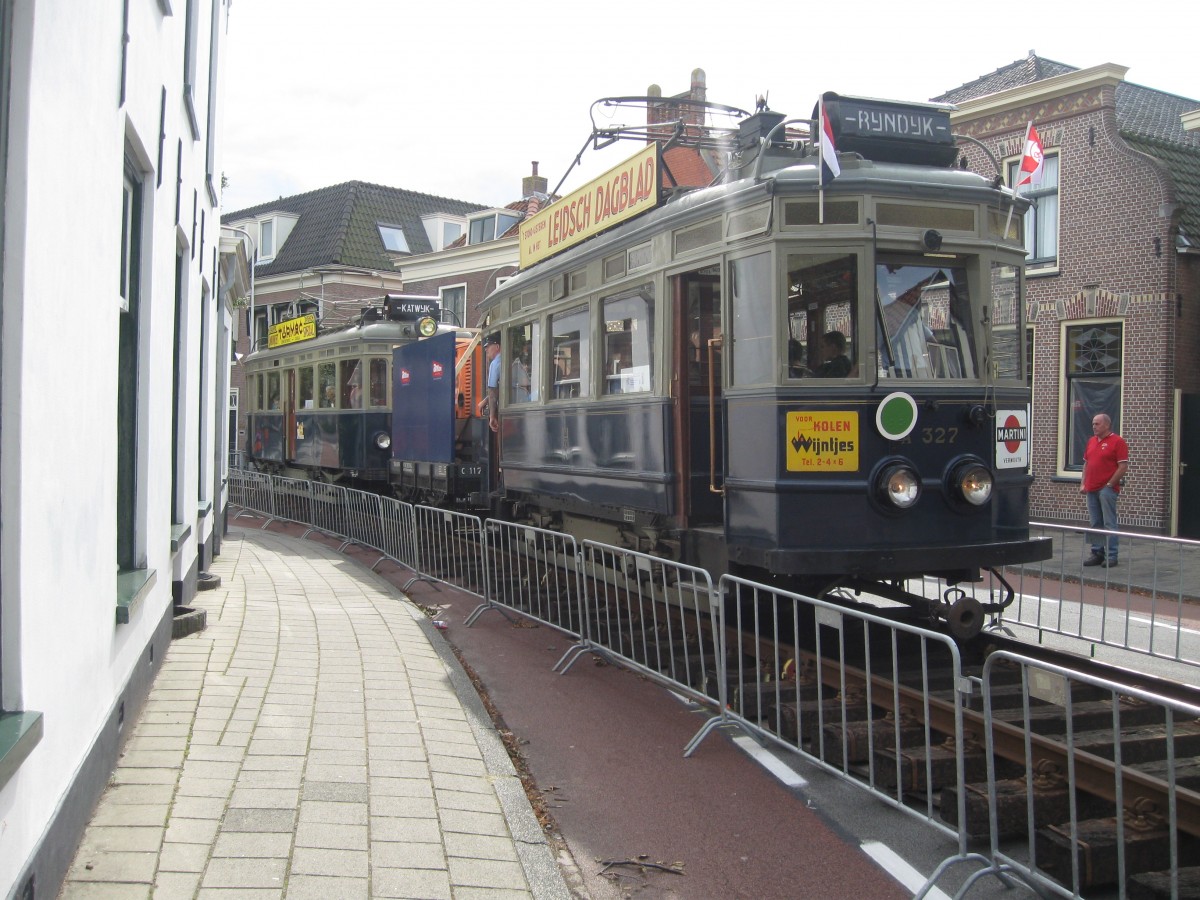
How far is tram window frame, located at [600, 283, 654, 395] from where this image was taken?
7852mm

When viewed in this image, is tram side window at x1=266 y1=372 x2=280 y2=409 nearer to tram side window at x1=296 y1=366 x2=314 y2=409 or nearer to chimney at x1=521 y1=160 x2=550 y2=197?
tram side window at x1=296 y1=366 x2=314 y2=409

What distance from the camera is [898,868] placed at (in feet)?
14.2

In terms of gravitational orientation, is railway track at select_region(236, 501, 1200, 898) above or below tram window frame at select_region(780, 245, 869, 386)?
below

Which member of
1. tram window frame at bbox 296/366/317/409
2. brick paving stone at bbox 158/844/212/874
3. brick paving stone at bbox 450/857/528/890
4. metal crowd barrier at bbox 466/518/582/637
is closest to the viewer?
brick paving stone at bbox 158/844/212/874

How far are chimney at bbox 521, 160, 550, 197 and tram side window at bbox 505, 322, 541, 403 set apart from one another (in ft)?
92.3

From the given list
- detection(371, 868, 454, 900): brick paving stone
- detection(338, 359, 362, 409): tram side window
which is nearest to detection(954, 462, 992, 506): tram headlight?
detection(371, 868, 454, 900): brick paving stone

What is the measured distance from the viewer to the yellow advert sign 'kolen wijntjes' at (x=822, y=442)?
21.1 feet

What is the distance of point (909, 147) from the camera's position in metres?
7.12

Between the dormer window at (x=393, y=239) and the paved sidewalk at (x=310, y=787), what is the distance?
109ft

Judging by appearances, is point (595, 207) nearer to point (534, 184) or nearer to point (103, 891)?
point (103, 891)

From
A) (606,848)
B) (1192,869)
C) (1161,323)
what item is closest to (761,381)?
(606,848)

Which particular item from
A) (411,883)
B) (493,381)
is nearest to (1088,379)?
(493,381)

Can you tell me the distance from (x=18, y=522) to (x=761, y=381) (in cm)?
436

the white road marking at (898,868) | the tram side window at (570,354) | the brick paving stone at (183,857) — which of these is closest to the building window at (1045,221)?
the tram side window at (570,354)
